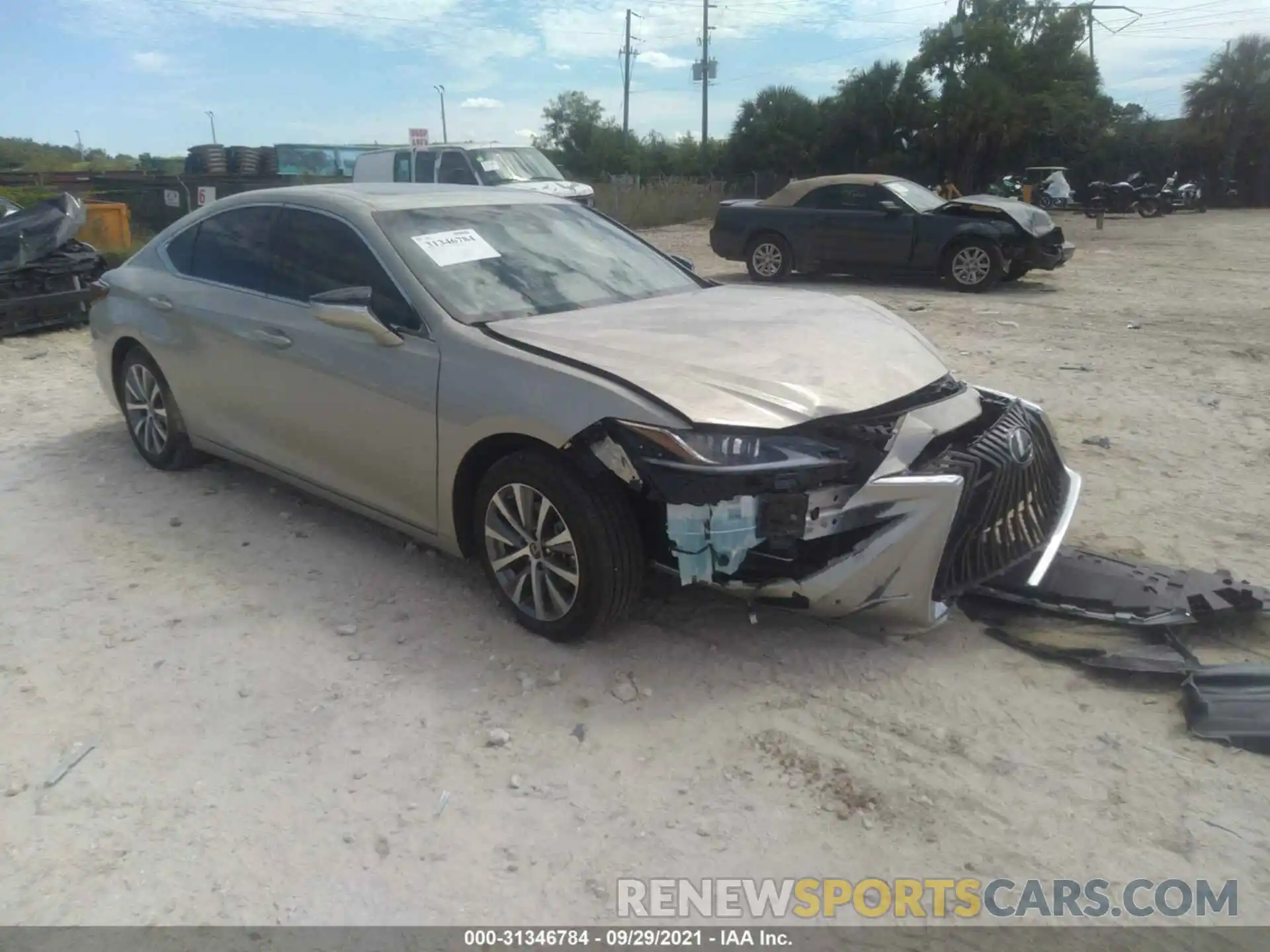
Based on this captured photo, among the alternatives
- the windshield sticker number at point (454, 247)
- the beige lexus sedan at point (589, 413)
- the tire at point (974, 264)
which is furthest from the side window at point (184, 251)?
the tire at point (974, 264)

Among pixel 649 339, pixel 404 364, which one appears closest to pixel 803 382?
pixel 649 339

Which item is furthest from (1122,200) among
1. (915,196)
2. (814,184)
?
(814,184)

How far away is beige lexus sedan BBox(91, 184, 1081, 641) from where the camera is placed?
3244mm

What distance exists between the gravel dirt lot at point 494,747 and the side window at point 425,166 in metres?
11.8

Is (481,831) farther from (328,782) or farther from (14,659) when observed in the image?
(14,659)

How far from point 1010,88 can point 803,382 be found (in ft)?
122

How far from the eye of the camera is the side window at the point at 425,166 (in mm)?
15906

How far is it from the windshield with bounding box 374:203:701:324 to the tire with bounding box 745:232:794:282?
9.47 metres

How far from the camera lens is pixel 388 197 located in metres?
4.53

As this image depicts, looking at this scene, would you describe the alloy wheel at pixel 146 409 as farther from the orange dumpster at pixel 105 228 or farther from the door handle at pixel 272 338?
the orange dumpster at pixel 105 228

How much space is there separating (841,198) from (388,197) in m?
10.3

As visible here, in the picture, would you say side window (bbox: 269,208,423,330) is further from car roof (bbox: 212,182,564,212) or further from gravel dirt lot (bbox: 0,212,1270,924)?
gravel dirt lot (bbox: 0,212,1270,924)

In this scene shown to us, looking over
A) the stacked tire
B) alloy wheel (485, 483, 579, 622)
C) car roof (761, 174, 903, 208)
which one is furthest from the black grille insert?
the stacked tire

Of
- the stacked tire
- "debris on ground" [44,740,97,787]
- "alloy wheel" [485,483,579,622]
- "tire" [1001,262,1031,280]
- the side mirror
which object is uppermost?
the stacked tire
